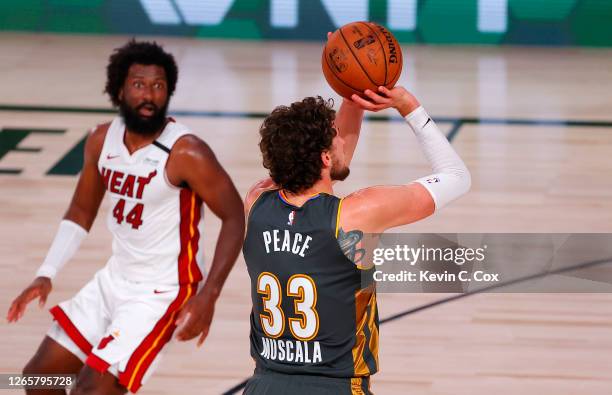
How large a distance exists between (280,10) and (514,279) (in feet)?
31.3

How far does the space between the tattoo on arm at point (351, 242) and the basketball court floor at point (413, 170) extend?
7.15 ft

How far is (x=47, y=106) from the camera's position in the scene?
11.9 metres

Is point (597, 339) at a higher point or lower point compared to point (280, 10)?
higher

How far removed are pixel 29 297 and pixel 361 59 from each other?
1.60 m

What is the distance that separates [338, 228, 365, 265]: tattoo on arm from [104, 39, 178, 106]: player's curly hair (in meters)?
1.59

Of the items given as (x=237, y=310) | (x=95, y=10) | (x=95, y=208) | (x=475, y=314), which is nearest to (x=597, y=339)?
(x=475, y=314)

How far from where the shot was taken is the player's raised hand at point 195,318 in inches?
175

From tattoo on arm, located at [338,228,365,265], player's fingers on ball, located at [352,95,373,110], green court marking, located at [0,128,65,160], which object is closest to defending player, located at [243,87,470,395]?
tattoo on arm, located at [338,228,365,265]

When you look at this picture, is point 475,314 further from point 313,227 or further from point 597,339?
point 313,227

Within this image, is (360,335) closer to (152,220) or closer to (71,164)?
(152,220)

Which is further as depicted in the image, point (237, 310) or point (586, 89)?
point (586, 89)

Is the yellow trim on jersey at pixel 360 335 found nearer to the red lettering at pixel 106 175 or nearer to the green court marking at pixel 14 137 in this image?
the red lettering at pixel 106 175

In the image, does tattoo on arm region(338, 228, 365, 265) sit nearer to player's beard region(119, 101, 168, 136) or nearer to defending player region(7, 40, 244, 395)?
defending player region(7, 40, 244, 395)

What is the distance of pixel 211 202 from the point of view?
15.3ft
